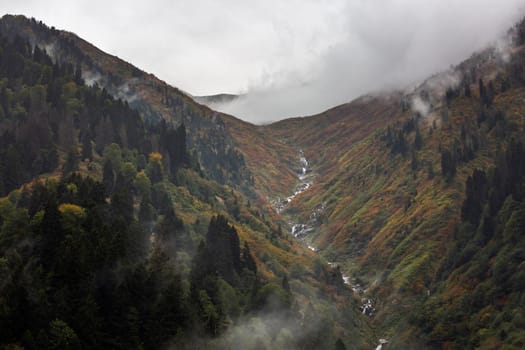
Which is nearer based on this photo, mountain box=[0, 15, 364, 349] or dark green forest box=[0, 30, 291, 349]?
dark green forest box=[0, 30, 291, 349]

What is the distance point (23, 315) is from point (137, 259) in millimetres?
40915

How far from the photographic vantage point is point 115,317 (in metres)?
113

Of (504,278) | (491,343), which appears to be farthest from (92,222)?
(504,278)

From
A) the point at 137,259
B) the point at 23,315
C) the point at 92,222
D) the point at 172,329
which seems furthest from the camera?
the point at 137,259

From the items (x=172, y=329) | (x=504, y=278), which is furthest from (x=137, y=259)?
(x=504, y=278)

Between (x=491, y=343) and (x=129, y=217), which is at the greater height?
(x=129, y=217)

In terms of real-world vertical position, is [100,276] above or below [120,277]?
above

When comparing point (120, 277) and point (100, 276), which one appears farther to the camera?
point (120, 277)

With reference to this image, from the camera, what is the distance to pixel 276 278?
197 meters

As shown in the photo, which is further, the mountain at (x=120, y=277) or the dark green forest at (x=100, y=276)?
the mountain at (x=120, y=277)

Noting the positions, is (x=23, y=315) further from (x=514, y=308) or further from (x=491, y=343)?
(x=514, y=308)

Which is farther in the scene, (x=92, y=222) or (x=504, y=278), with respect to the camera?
(x=504, y=278)

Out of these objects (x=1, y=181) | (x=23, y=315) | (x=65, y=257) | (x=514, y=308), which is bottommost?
(x=514, y=308)

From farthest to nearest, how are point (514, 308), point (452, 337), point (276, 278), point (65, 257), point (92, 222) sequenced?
point (276, 278) → point (452, 337) → point (514, 308) → point (92, 222) → point (65, 257)
